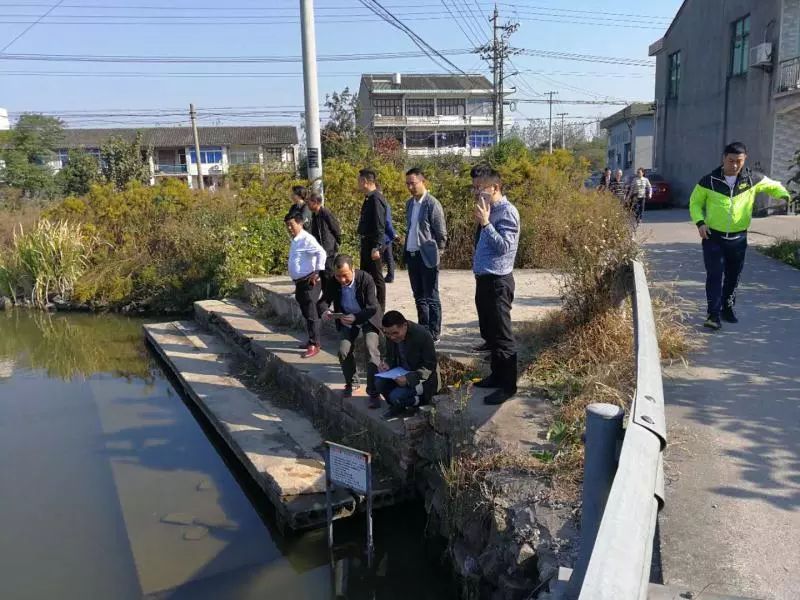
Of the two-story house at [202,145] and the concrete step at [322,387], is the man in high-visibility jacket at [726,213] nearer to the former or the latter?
the concrete step at [322,387]

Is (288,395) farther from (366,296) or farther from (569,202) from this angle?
(569,202)

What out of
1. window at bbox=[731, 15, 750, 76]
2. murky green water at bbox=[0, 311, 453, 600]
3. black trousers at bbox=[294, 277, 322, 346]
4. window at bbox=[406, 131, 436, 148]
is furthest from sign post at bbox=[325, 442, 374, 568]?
window at bbox=[406, 131, 436, 148]

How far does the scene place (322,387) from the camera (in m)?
6.16

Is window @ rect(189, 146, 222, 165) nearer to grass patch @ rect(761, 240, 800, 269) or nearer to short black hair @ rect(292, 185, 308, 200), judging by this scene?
short black hair @ rect(292, 185, 308, 200)

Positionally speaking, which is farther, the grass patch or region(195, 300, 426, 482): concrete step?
the grass patch

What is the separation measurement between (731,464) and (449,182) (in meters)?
9.29

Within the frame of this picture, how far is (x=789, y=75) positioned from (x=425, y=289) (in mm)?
16460

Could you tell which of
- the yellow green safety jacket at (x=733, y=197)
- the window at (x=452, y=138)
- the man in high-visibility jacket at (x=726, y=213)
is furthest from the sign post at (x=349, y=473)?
the window at (x=452, y=138)

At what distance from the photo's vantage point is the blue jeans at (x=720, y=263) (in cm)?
562

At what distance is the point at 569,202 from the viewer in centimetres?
1057

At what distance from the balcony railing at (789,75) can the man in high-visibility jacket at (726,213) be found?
46.7 feet

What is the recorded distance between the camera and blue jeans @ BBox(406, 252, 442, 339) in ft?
19.1

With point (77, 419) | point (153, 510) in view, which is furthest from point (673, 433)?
point (77, 419)

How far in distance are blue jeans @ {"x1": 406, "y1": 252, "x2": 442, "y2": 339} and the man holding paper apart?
95 cm
